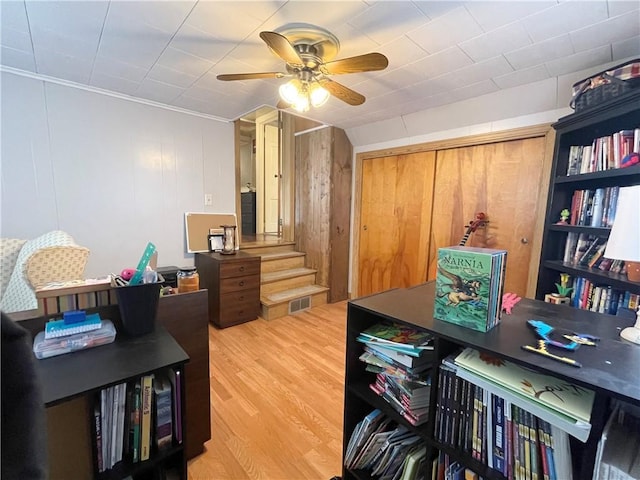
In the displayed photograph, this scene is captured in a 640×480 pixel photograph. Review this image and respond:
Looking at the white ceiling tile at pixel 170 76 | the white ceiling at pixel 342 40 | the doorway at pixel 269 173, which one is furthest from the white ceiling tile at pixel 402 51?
the doorway at pixel 269 173

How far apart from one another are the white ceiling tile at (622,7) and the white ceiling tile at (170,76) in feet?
8.11

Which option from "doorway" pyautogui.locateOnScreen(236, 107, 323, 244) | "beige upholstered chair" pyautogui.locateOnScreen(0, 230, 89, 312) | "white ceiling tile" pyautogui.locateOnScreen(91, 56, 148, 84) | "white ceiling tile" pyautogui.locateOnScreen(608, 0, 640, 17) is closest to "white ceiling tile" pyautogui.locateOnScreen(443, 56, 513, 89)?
"white ceiling tile" pyautogui.locateOnScreen(608, 0, 640, 17)

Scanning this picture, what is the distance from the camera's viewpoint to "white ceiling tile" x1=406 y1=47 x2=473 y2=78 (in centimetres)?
172

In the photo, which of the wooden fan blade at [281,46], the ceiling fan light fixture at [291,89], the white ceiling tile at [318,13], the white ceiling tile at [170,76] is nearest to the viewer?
the wooden fan blade at [281,46]

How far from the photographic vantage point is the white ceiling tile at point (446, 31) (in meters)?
1.41

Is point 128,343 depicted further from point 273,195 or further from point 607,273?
point 273,195

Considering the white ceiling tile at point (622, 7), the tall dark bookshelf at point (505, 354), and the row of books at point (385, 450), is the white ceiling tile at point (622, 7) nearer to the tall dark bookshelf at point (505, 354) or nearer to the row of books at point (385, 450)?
the tall dark bookshelf at point (505, 354)

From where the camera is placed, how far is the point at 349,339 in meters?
1.05

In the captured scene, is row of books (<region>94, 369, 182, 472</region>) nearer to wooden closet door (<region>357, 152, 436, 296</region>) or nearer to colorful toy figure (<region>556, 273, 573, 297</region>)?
colorful toy figure (<region>556, 273, 573, 297</region>)

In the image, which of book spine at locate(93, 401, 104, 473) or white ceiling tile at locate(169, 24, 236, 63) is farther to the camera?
white ceiling tile at locate(169, 24, 236, 63)

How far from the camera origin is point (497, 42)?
1599 millimetres

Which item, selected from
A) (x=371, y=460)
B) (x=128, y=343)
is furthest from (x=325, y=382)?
(x=128, y=343)

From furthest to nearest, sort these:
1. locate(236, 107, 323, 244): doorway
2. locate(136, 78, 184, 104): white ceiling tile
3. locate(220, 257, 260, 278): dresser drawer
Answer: locate(236, 107, 323, 244): doorway, locate(220, 257, 260, 278): dresser drawer, locate(136, 78, 184, 104): white ceiling tile

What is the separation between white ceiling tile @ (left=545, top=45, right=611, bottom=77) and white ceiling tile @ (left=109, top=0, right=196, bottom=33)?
2182 millimetres
